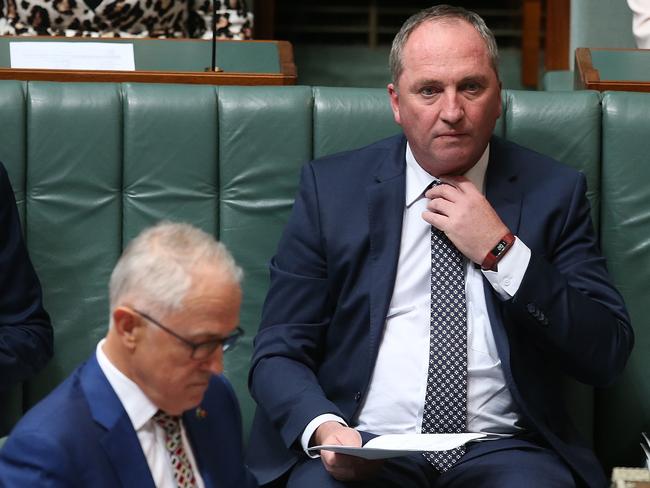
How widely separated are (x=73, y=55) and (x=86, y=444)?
166cm

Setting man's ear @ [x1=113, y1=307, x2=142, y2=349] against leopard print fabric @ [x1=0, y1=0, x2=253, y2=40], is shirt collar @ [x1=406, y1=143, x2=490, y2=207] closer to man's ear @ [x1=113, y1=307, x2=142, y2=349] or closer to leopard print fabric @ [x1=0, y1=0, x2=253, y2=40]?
man's ear @ [x1=113, y1=307, x2=142, y2=349]

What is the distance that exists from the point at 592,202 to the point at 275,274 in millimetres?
747

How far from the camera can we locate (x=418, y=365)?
2398 millimetres

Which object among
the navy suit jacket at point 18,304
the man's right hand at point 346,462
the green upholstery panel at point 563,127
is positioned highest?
the green upholstery panel at point 563,127

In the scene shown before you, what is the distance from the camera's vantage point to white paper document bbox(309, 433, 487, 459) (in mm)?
2012

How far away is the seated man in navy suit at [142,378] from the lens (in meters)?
1.55

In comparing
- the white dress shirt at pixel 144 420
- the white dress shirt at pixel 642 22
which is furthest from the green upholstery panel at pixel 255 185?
the white dress shirt at pixel 642 22

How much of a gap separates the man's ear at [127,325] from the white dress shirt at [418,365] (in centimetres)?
91

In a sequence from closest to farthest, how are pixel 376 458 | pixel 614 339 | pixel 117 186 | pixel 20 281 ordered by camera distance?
pixel 376 458
pixel 614 339
pixel 20 281
pixel 117 186

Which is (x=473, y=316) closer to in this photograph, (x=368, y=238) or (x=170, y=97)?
(x=368, y=238)

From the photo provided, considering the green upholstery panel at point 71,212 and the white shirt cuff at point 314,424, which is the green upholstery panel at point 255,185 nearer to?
the green upholstery panel at point 71,212

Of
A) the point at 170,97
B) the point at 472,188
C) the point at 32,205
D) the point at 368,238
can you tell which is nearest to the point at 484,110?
the point at 472,188

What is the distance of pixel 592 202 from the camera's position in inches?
107

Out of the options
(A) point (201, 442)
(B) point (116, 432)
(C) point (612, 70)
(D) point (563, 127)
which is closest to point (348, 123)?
(D) point (563, 127)
